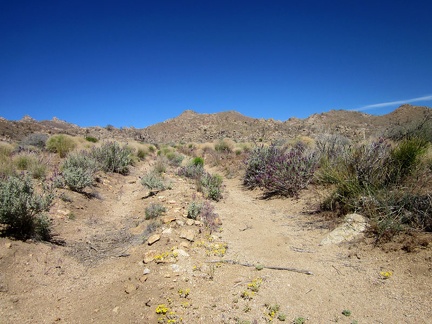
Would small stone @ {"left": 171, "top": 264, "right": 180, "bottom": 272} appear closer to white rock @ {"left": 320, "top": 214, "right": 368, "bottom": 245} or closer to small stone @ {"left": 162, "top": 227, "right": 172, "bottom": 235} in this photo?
small stone @ {"left": 162, "top": 227, "right": 172, "bottom": 235}

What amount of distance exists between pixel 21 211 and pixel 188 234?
2572 millimetres

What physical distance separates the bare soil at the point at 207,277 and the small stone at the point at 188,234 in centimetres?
8

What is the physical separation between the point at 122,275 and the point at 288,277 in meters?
2.25

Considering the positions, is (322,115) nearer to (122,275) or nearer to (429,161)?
(429,161)

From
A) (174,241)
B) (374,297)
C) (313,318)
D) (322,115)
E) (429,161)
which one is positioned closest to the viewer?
(313,318)

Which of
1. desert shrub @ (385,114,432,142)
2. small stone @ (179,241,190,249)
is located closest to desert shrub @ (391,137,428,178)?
desert shrub @ (385,114,432,142)

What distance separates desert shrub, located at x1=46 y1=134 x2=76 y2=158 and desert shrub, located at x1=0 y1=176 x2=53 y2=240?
8.75m

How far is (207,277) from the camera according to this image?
348 centimetres

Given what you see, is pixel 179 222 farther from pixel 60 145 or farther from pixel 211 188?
pixel 60 145

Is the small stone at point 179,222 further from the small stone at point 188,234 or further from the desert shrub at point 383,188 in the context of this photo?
the desert shrub at point 383,188

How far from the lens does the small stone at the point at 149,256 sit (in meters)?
3.88

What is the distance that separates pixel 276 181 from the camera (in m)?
7.82

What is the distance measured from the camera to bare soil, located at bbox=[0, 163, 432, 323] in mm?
2807

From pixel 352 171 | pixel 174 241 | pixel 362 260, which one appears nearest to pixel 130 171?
pixel 174 241
